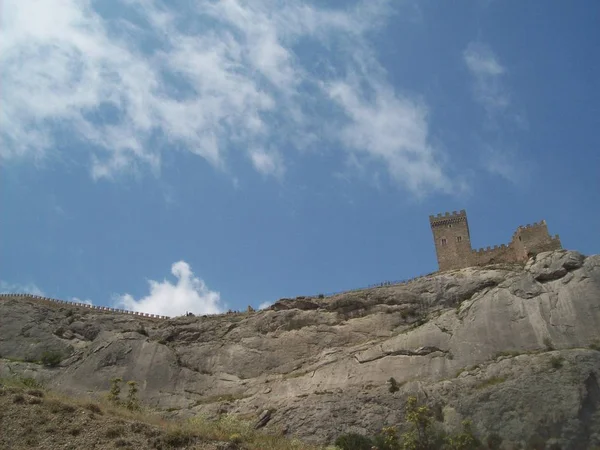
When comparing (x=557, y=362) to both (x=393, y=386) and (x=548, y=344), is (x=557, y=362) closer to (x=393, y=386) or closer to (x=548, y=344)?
(x=548, y=344)

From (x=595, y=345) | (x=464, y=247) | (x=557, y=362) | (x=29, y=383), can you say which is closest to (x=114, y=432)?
(x=29, y=383)

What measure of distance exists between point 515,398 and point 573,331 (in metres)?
7.70

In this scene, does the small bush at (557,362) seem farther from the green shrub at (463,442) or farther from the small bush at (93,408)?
the small bush at (93,408)

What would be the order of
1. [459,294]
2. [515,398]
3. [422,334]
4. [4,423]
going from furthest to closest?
[459,294] < [422,334] < [515,398] < [4,423]

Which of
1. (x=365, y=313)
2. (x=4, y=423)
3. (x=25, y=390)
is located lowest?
(x=4, y=423)

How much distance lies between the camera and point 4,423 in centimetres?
2544

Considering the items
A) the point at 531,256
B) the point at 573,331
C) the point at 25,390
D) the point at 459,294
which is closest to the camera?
the point at 25,390

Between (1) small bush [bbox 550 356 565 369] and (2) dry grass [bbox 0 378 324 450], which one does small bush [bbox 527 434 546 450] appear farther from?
(2) dry grass [bbox 0 378 324 450]

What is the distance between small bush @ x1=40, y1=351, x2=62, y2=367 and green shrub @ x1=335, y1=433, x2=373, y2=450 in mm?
27518

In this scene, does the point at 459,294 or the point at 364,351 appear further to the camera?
the point at 459,294

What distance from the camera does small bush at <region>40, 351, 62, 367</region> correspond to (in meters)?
51.9

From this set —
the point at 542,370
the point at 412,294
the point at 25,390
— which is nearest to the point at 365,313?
the point at 412,294

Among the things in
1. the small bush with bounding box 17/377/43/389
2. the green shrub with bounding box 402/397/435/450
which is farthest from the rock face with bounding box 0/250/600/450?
the small bush with bounding box 17/377/43/389

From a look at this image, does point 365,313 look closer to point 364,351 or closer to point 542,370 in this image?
point 364,351
